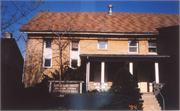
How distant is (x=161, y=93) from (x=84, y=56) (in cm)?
641

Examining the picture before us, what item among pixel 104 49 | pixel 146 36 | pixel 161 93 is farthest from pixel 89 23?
pixel 161 93

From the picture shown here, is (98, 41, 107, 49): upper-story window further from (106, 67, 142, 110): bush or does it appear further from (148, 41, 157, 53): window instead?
(106, 67, 142, 110): bush

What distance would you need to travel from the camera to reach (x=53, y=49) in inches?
692

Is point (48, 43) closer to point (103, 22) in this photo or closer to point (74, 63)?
point (74, 63)

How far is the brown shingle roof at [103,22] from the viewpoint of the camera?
17719mm

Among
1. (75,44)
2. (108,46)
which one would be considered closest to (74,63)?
(75,44)

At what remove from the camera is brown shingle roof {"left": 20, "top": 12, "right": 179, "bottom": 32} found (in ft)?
58.1

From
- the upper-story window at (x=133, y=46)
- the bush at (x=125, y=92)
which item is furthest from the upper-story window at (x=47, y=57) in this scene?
the bush at (x=125, y=92)

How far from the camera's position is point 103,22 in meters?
19.5

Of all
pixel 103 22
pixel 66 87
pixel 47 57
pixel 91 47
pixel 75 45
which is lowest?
pixel 66 87

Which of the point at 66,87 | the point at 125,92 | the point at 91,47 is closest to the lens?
the point at 125,92

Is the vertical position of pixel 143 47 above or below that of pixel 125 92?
above

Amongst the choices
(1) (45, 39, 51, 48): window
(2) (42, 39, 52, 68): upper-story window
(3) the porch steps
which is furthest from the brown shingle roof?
(3) the porch steps

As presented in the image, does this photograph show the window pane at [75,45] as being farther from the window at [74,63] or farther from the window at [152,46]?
the window at [152,46]
